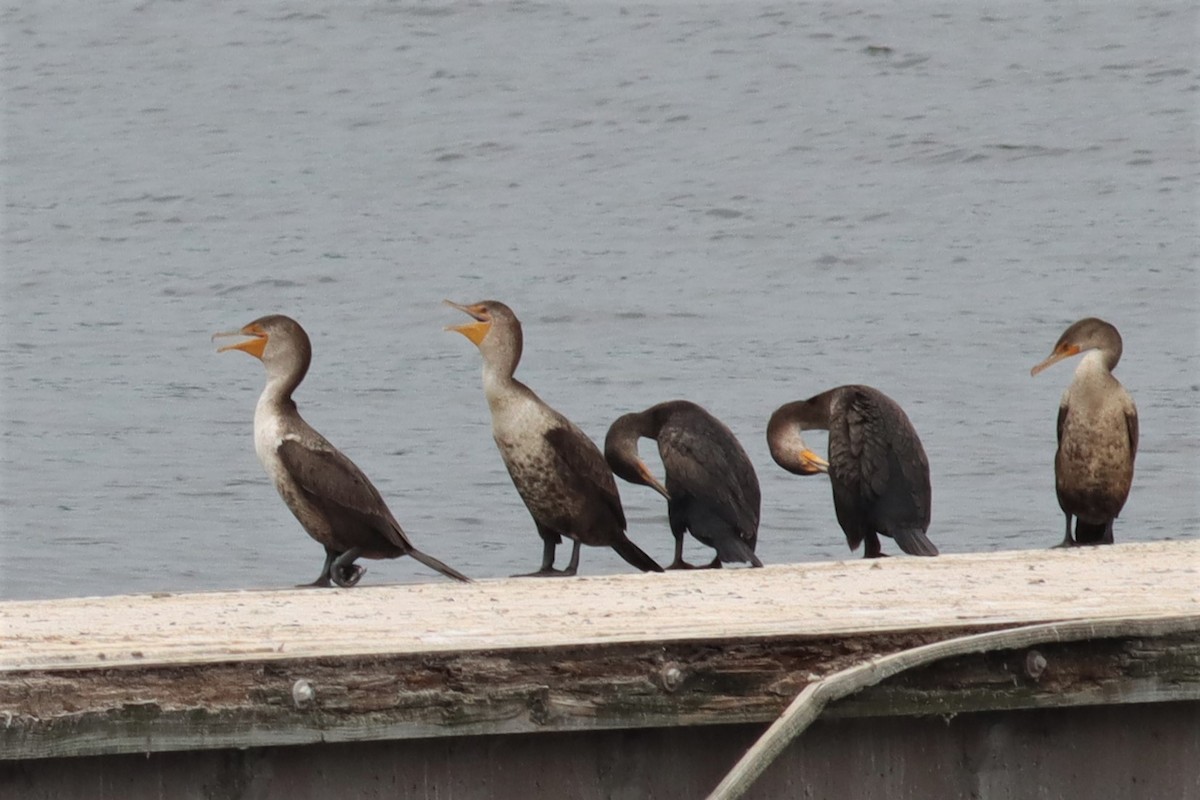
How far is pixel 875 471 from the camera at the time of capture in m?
6.91

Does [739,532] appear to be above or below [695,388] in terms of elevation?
above

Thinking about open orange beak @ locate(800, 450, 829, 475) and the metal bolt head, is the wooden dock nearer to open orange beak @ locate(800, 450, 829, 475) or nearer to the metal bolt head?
the metal bolt head

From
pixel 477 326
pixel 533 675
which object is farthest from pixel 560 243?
pixel 533 675

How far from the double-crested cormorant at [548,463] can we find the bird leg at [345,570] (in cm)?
67

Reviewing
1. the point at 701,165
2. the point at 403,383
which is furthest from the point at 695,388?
the point at 701,165

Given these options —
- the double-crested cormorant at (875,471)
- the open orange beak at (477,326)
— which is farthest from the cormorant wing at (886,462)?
the open orange beak at (477,326)

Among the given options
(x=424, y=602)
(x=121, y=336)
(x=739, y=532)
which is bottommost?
(x=121, y=336)

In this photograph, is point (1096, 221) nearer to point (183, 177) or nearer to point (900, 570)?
point (183, 177)

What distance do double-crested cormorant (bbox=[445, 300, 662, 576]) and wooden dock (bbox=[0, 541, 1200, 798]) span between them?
161cm

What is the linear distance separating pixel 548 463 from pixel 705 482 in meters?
0.51

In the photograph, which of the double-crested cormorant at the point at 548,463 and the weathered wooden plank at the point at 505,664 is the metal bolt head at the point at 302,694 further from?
the double-crested cormorant at the point at 548,463

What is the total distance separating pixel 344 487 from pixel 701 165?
15.1m

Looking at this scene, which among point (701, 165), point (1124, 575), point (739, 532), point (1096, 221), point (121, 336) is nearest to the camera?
point (1124, 575)

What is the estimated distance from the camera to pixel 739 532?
21.6ft
